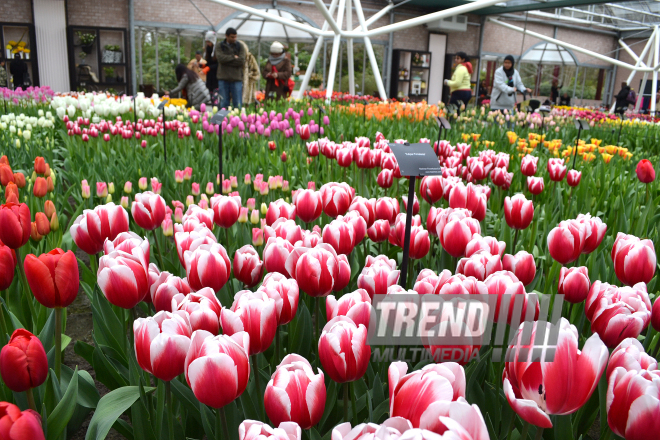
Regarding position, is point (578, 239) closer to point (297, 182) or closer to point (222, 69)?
point (297, 182)

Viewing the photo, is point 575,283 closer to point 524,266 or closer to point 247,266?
point 524,266

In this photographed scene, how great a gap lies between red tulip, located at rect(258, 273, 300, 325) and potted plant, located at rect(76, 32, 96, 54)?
666 inches

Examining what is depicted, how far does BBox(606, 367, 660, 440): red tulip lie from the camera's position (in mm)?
539

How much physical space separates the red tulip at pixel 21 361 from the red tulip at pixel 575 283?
3.10 feet

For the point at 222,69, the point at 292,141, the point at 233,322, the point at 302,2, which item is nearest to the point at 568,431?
the point at 233,322

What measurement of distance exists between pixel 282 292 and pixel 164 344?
220 millimetres

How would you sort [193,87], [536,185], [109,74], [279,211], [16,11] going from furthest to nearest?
[109,74] < [16,11] < [193,87] < [536,185] < [279,211]

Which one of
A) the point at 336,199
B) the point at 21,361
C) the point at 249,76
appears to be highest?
the point at 249,76

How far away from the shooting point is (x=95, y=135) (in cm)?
383

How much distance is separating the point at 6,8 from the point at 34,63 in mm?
1589

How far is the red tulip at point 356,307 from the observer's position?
2.44ft

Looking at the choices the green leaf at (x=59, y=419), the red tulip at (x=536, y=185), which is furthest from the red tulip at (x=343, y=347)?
the red tulip at (x=536, y=185)

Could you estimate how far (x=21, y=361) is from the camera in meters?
0.67

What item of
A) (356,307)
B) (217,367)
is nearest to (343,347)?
(356,307)
